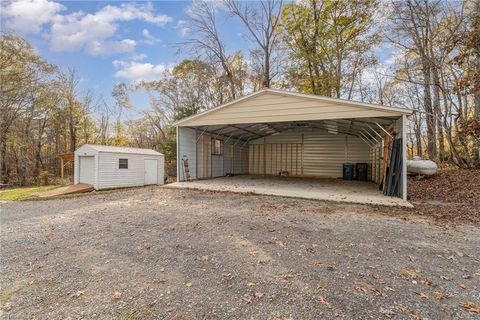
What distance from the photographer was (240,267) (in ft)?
8.92

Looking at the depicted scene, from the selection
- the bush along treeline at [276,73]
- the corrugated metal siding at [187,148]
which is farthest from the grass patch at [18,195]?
the bush along treeline at [276,73]

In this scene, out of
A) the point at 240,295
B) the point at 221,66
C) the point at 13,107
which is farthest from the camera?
the point at 221,66

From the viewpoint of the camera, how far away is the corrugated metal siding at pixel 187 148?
998 centimetres

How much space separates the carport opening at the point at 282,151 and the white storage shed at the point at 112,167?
3277mm

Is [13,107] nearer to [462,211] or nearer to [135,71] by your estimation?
[135,71]

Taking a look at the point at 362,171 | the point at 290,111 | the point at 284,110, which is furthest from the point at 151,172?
the point at 362,171

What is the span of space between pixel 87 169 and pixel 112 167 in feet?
4.44

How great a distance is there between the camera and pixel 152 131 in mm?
22047

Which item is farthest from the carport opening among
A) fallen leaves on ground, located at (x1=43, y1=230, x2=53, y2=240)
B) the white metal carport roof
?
fallen leaves on ground, located at (x1=43, y1=230, x2=53, y2=240)

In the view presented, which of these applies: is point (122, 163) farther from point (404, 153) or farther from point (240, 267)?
point (404, 153)

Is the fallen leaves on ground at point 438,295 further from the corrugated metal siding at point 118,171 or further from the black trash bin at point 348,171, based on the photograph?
the corrugated metal siding at point 118,171

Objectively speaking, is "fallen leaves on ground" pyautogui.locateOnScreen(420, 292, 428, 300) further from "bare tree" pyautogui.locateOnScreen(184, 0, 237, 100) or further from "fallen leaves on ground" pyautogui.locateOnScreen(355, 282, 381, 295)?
"bare tree" pyautogui.locateOnScreen(184, 0, 237, 100)

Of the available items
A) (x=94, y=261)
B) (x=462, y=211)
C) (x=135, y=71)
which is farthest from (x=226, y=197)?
(x=135, y=71)

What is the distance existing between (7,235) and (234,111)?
22.9 ft
